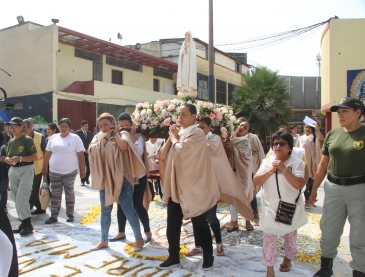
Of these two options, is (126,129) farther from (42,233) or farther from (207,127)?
(42,233)

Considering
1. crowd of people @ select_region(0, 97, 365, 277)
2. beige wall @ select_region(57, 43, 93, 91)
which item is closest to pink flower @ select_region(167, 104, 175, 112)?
crowd of people @ select_region(0, 97, 365, 277)

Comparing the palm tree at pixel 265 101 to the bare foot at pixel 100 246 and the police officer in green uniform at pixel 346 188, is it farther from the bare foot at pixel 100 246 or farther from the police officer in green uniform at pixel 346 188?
the police officer in green uniform at pixel 346 188

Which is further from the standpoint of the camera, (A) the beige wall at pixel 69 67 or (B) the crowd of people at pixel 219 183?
(A) the beige wall at pixel 69 67

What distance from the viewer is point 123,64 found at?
23.2 metres

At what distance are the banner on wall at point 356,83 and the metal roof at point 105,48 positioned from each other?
12635mm

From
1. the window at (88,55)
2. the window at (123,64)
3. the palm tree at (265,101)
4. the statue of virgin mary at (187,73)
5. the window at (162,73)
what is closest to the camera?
the statue of virgin mary at (187,73)

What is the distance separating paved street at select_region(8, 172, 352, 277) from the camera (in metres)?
3.94

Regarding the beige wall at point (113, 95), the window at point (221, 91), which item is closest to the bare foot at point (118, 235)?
the beige wall at point (113, 95)

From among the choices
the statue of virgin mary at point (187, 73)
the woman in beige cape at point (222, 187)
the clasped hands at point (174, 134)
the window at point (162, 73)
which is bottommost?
the woman in beige cape at point (222, 187)

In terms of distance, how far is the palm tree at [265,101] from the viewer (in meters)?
21.0

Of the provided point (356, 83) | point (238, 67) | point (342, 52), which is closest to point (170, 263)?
point (356, 83)

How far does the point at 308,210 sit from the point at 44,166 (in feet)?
17.0

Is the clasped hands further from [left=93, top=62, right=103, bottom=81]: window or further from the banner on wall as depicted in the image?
[left=93, top=62, right=103, bottom=81]: window

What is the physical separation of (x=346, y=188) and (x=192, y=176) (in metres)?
1.58
